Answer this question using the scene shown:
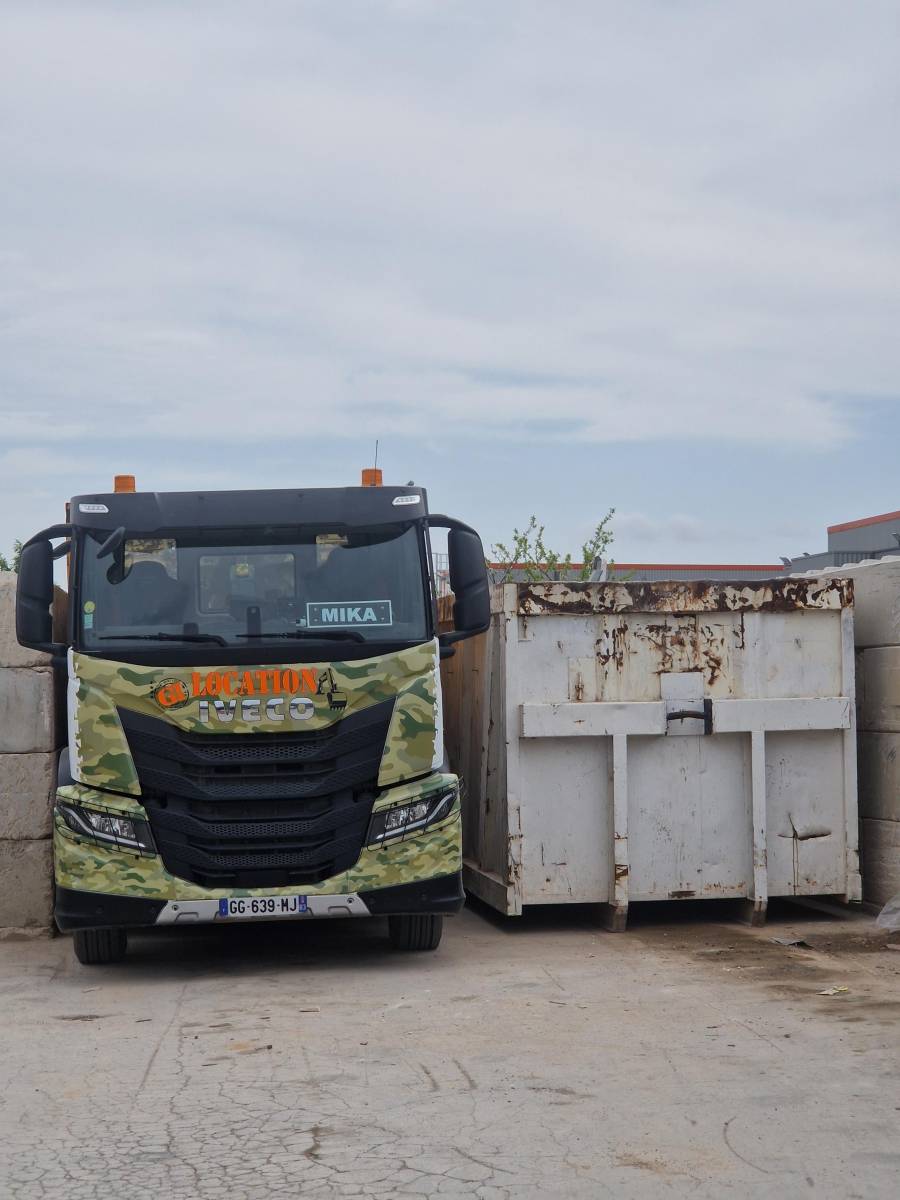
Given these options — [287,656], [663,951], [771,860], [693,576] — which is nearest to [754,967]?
[663,951]

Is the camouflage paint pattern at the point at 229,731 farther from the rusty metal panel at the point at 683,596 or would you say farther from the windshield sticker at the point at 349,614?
the rusty metal panel at the point at 683,596

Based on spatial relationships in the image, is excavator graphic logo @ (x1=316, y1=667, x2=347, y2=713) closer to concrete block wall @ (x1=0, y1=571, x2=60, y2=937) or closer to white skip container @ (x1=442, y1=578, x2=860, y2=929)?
white skip container @ (x1=442, y1=578, x2=860, y2=929)

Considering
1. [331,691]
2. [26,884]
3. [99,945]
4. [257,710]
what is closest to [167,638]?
[257,710]

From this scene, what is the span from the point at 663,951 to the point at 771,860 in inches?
46.7

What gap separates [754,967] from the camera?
8070 millimetres

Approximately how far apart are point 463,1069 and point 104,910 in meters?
2.77

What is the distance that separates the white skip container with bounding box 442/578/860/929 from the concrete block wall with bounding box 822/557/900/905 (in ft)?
1.02

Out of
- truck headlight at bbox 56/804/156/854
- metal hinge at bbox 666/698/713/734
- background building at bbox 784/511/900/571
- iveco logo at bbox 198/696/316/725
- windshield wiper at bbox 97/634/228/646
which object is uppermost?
background building at bbox 784/511/900/571

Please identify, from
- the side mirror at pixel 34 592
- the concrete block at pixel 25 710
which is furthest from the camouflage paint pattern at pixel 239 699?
the concrete block at pixel 25 710

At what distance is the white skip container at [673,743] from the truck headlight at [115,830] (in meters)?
2.36

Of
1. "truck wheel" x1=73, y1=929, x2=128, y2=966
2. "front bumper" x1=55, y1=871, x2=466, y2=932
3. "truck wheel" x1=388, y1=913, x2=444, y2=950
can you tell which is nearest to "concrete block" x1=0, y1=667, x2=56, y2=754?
"truck wheel" x1=73, y1=929, x2=128, y2=966

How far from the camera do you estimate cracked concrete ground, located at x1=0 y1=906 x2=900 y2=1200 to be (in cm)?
469

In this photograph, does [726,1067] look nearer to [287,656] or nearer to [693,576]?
[287,656]

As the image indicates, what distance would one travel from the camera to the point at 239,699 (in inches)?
312
